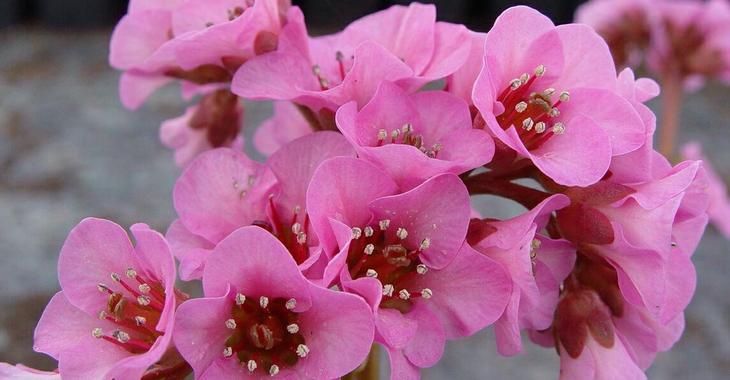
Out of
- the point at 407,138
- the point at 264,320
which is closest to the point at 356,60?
the point at 407,138

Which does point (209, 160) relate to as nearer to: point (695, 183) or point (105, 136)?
point (695, 183)

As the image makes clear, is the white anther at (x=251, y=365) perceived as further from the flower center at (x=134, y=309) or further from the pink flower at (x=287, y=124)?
the pink flower at (x=287, y=124)

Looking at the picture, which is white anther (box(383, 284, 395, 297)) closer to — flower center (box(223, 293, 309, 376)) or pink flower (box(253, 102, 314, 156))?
flower center (box(223, 293, 309, 376))

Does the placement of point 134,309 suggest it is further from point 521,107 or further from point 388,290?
point 521,107

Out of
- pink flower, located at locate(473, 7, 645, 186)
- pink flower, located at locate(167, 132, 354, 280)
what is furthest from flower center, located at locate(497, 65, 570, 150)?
pink flower, located at locate(167, 132, 354, 280)

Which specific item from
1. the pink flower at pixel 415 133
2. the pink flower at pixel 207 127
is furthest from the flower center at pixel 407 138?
the pink flower at pixel 207 127

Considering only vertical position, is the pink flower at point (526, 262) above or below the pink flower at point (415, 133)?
below
